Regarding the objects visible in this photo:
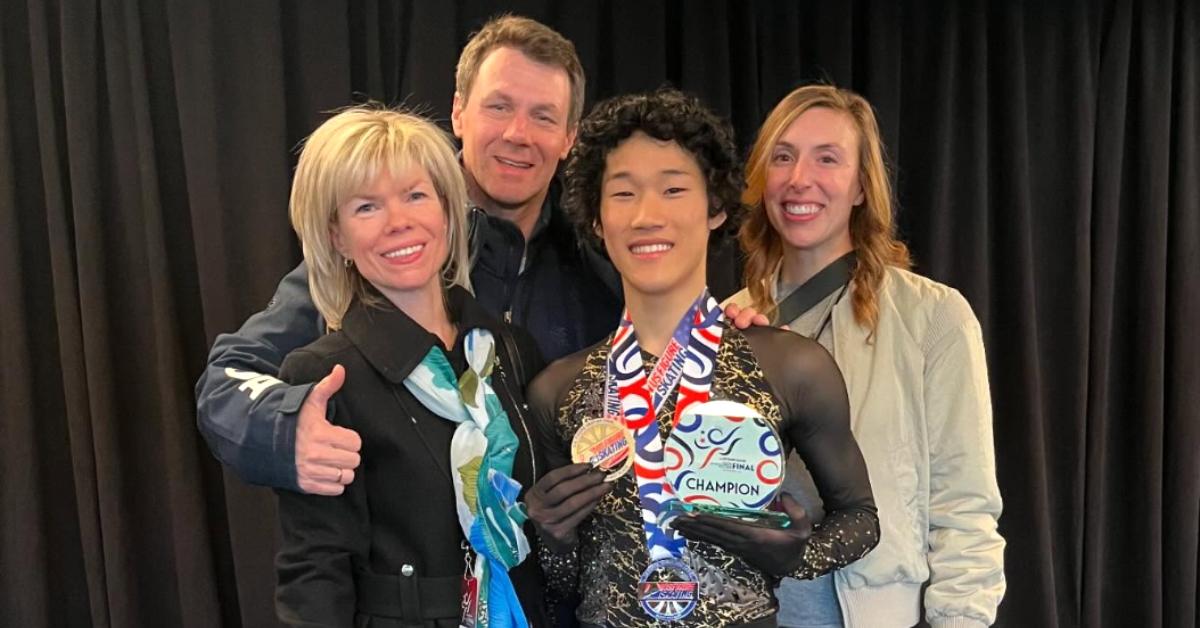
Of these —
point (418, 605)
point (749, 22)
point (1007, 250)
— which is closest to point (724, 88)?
point (749, 22)

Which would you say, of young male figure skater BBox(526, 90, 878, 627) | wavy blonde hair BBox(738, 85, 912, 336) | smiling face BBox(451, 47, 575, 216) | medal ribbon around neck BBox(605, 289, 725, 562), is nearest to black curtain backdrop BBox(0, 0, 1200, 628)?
smiling face BBox(451, 47, 575, 216)

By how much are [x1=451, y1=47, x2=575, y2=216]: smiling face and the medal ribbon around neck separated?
2.00 ft

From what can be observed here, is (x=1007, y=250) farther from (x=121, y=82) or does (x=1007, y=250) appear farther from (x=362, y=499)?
(x=121, y=82)

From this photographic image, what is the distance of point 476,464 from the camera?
4.15 ft

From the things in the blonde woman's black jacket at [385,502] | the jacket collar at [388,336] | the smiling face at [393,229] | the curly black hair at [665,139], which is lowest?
the blonde woman's black jacket at [385,502]

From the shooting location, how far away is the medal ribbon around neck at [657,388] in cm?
120

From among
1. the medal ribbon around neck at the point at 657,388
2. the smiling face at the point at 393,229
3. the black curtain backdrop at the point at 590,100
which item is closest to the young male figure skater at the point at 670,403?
the medal ribbon around neck at the point at 657,388

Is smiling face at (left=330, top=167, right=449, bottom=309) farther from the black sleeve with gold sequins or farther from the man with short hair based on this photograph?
the black sleeve with gold sequins

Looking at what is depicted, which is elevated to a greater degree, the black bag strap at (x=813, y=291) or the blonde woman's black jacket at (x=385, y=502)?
the black bag strap at (x=813, y=291)

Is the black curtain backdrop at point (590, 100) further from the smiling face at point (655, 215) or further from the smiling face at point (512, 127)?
the smiling face at point (655, 215)

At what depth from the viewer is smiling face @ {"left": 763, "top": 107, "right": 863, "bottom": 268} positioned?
1.59 metres

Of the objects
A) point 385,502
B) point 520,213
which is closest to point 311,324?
point 385,502

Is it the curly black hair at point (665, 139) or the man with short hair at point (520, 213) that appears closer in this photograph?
the curly black hair at point (665, 139)

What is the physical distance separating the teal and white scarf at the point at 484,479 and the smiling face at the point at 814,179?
2.33 feet
